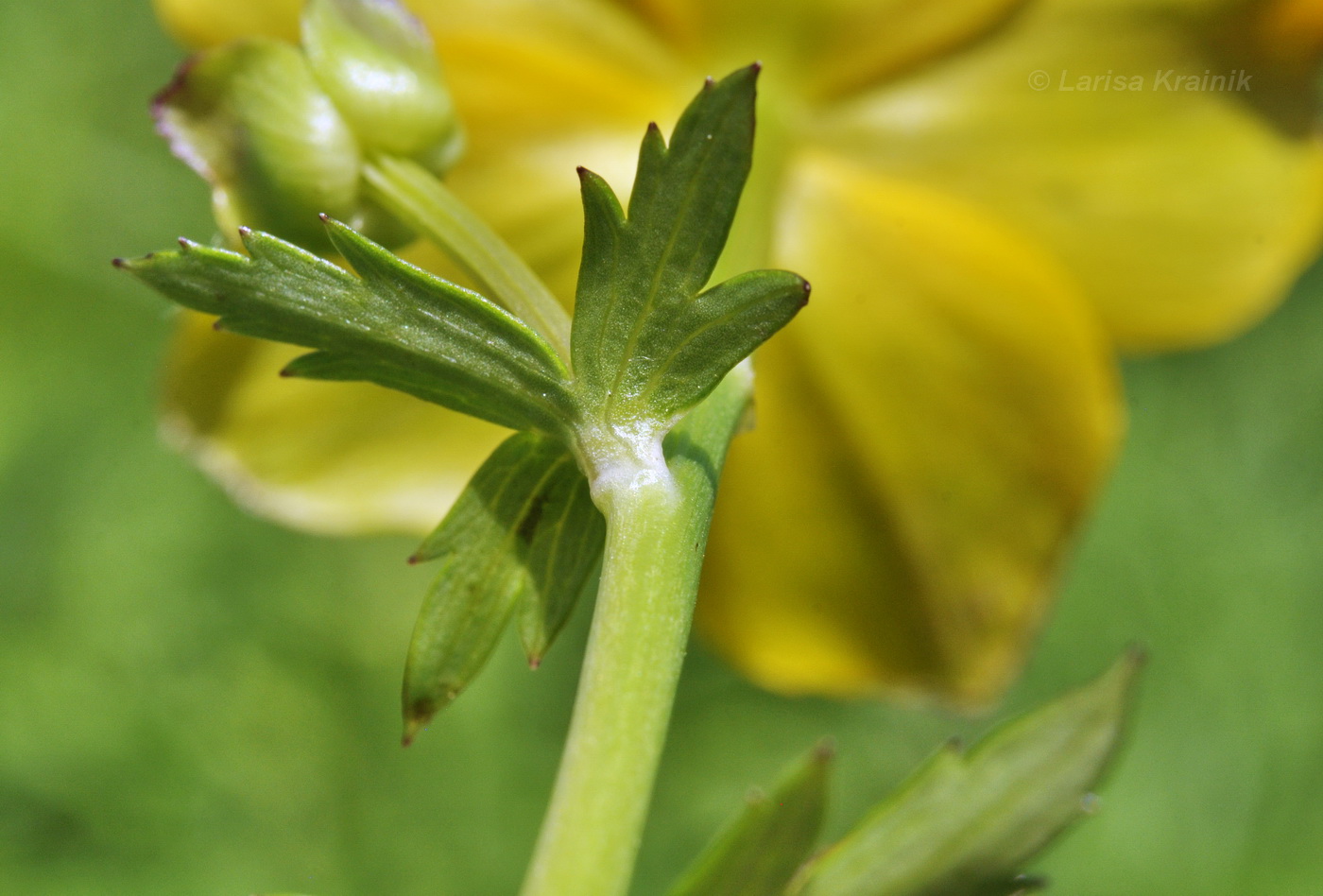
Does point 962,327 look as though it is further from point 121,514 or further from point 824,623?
point 121,514

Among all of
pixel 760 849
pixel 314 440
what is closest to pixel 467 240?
pixel 760 849

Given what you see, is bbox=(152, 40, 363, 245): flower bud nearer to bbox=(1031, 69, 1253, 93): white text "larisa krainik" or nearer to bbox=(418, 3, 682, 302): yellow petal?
bbox=(418, 3, 682, 302): yellow petal

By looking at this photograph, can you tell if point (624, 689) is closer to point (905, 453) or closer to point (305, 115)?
point (305, 115)

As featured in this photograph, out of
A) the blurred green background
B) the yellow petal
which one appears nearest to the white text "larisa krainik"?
the yellow petal

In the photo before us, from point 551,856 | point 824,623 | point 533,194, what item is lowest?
point 551,856

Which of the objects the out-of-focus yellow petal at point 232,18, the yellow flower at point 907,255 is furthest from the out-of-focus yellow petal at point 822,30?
the out-of-focus yellow petal at point 232,18

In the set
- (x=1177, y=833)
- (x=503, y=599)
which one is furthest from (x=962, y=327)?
(x=1177, y=833)
